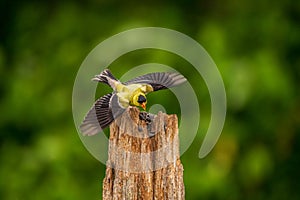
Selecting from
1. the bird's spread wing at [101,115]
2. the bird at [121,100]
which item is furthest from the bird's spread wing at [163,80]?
the bird's spread wing at [101,115]

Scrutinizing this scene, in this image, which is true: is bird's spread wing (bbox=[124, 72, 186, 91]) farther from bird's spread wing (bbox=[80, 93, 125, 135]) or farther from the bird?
bird's spread wing (bbox=[80, 93, 125, 135])

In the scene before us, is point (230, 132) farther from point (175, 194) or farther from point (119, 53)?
point (175, 194)

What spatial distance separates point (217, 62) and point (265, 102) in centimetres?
49

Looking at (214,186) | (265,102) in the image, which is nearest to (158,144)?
(214,186)

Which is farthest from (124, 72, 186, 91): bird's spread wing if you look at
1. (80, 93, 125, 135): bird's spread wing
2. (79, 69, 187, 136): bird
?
(80, 93, 125, 135): bird's spread wing

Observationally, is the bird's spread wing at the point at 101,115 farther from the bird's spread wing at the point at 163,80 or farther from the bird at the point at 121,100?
the bird's spread wing at the point at 163,80

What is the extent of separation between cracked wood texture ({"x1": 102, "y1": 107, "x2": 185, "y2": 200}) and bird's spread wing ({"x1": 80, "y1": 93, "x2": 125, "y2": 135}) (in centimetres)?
3

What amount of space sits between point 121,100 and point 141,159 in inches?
6.6

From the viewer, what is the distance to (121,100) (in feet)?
7.37

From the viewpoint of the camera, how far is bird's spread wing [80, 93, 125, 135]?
222 centimetres

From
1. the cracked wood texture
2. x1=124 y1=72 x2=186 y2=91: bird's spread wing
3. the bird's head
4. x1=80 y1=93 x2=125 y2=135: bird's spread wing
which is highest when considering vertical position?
x1=124 y1=72 x2=186 y2=91: bird's spread wing

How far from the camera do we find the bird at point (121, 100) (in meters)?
2.23

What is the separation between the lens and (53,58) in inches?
205

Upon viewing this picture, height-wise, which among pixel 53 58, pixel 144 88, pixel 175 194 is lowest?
pixel 175 194
